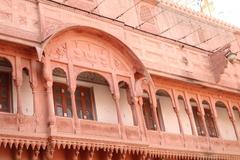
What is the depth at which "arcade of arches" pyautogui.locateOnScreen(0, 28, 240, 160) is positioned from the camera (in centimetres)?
1096

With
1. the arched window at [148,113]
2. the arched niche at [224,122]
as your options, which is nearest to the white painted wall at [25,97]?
the arched window at [148,113]

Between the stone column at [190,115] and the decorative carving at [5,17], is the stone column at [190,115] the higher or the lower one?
the lower one

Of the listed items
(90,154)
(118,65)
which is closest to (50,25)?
(118,65)

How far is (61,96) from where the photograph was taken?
43.7 feet

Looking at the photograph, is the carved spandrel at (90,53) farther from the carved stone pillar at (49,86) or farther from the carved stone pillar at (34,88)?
the carved stone pillar at (34,88)

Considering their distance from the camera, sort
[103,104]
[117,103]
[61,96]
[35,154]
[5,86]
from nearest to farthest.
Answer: [35,154] → [5,86] → [117,103] → [61,96] → [103,104]

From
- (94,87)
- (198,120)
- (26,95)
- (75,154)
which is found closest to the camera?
(75,154)

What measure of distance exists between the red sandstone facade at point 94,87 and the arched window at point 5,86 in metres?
0.03

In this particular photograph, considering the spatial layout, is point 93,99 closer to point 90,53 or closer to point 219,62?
point 90,53

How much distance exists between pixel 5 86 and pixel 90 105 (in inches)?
125

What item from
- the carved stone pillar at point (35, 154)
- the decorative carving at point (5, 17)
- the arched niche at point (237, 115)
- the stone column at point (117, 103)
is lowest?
the carved stone pillar at point (35, 154)

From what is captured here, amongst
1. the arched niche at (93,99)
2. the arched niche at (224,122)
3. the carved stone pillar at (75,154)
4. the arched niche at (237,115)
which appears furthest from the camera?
the arched niche at (237,115)

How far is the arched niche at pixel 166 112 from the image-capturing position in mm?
16094

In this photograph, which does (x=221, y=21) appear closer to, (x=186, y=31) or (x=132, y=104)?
(x=186, y=31)
